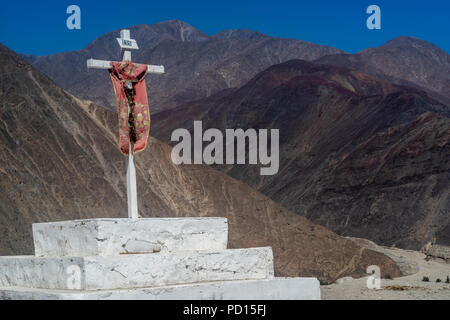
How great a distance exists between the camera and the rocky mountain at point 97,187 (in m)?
30.8

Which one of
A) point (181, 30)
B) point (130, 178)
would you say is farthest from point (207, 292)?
point (181, 30)

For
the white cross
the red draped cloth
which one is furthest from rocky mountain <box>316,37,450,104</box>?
the red draped cloth

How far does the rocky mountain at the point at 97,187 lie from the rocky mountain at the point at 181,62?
63382 millimetres

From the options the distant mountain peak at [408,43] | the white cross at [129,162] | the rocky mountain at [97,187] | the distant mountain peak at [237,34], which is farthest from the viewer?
the distant mountain peak at [237,34]

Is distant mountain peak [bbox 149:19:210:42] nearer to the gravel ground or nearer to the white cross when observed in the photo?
the gravel ground

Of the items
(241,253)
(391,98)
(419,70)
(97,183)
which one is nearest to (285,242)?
(97,183)

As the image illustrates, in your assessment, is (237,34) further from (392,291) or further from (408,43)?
(392,291)

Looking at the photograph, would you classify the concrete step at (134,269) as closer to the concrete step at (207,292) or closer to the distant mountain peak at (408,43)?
the concrete step at (207,292)

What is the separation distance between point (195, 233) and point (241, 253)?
718mm

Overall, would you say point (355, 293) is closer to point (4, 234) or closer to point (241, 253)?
point (241, 253)

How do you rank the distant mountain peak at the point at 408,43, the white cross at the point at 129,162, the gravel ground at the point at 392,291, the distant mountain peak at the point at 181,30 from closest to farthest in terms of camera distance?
the white cross at the point at 129,162 → the gravel ground at the point at 392,291 → the distant mountain peak at the point at 408,43 → the distant mountain peak at the point at 181,30

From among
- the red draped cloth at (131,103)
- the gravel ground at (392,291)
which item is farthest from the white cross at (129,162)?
the gravel ground at (392,291)

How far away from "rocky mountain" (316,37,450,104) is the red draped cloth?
99.6 metres

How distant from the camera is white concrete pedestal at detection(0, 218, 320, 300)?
8914mm
